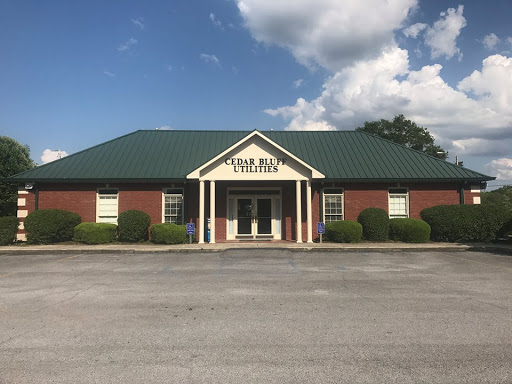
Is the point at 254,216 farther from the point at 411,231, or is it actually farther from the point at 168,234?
the point at 411,231

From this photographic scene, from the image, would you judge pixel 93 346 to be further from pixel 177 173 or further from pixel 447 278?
pixel 177 173

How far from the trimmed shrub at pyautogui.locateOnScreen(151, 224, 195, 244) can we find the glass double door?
3160 millimetres

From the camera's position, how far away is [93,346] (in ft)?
15.8

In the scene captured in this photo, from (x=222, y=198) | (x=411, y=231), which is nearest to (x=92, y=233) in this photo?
(x=222, y=198)

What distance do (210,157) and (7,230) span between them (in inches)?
397

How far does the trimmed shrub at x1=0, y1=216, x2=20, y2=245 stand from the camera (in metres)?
16.5

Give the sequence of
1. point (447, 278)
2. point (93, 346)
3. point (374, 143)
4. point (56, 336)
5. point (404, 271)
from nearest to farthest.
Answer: point (93, 346) < point (56, 336) < point (447, 278) < point (404, 271) < point (374, 143)

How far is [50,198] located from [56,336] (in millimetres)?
14870

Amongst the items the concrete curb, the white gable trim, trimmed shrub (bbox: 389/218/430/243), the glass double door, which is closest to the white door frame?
the glass double door

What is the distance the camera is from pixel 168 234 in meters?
16.3

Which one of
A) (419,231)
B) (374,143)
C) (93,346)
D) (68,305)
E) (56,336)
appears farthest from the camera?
(374,143)

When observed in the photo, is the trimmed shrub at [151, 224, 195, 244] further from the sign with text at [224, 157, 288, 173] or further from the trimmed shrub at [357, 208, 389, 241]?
the trimmed shrub at [357, 208, 389, 241]

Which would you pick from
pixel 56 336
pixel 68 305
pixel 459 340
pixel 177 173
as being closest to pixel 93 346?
pixel 56 336

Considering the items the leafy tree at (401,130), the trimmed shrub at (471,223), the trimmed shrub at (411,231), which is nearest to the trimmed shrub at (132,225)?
the trimmed shrub at (411,231)
